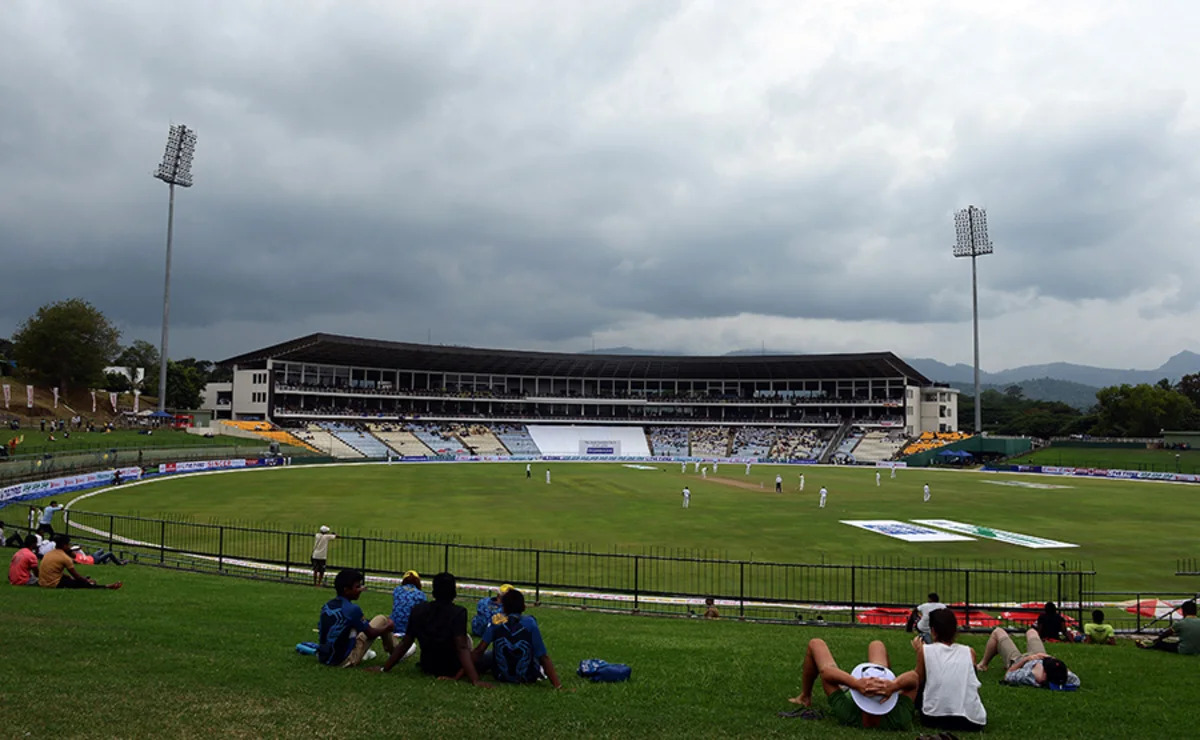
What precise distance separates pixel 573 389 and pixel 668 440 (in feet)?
67.4

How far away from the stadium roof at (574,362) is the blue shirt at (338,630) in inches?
3205

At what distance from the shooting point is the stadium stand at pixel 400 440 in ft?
287

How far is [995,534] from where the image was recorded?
3172 cm

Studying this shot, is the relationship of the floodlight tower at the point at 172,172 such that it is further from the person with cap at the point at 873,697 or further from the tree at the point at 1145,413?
the tree at the point at 1145,413

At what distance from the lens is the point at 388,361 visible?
338ft

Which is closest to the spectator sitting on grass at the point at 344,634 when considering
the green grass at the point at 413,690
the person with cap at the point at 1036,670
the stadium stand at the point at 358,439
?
the green grass at the point at 413,690

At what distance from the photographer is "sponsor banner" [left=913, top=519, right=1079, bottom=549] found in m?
29.0

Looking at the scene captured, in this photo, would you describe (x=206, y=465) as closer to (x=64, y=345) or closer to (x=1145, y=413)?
(x=64, y=345)

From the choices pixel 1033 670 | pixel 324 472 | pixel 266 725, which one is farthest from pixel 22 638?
pixel 324 472

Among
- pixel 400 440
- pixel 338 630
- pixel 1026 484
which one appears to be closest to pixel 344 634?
pixel 338 630

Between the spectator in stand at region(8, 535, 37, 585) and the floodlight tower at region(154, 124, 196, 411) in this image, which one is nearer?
the spectator in stand at region(8, 535, 37, 585)

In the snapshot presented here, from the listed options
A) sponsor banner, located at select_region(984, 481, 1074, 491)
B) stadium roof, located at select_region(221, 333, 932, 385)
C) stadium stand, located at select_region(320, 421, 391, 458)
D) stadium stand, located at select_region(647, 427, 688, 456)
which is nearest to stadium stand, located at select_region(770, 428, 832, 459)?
stadium roof, located at select_region(221, 333, 932, 385)

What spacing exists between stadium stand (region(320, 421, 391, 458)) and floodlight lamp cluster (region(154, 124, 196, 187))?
102ft

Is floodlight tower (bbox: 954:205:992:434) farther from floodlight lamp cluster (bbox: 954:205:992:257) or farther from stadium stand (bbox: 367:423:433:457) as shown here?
stadium stand (bbox: 367:423:433:457)
